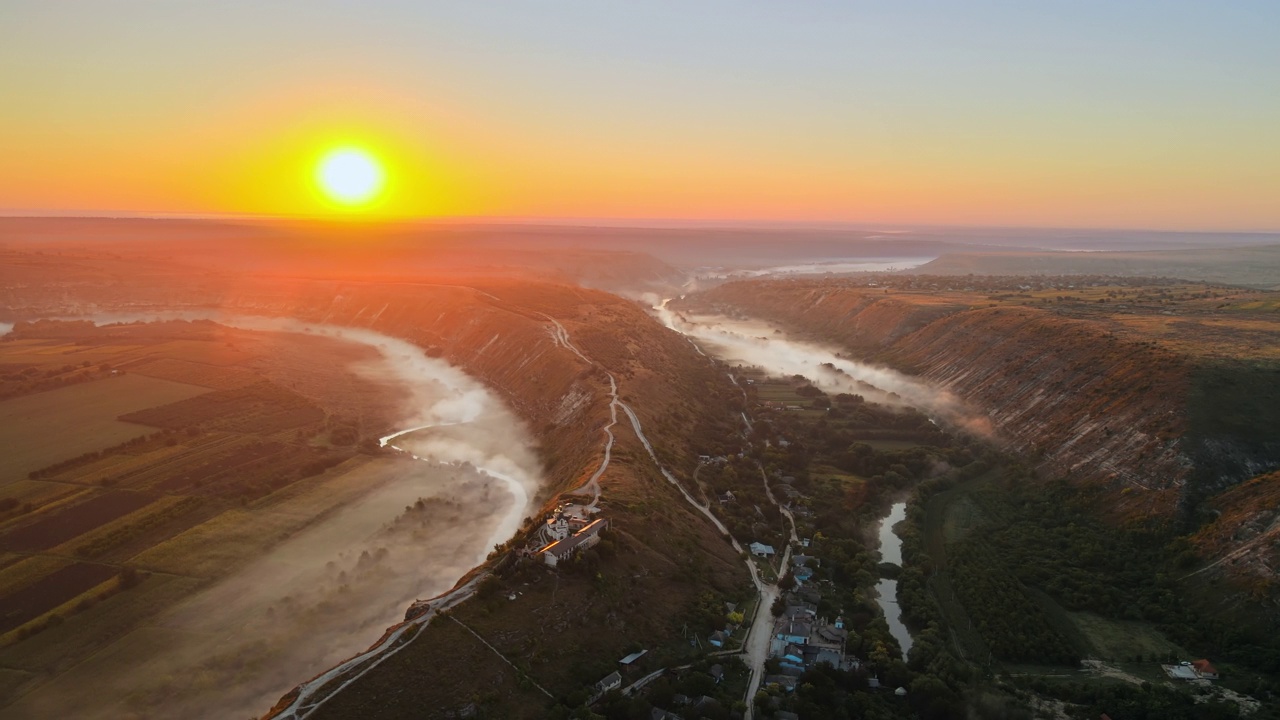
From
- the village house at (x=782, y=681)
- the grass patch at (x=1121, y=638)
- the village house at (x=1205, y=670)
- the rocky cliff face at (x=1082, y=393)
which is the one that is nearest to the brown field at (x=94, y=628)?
the village house at (x=782, y=681)

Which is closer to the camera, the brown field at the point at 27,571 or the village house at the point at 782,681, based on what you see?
the village house at the point at 782,681

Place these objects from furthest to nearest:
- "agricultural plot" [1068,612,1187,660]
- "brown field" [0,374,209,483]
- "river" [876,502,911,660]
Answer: "brown field" [0,374,209,483] < "river" [876,502,911,660] < "agricultural plot" [1068,612,1187,660]

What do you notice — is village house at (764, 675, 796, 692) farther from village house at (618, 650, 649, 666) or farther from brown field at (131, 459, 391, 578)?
brown field at (131, 459, 391, 578)

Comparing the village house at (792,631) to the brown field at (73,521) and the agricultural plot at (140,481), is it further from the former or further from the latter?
the brown field at (73,521)

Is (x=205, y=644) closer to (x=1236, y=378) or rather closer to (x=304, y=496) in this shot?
(x=304, y=496)

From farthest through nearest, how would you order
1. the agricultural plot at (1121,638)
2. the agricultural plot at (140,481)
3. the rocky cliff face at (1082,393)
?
the rocky cliff face at (1082,393)
the agricultural plot at (140,481)
the agricultural plot at (1121,638)

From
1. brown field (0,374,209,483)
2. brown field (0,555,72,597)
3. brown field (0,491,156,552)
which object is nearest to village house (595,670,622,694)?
brown field (0,555,72,597)
